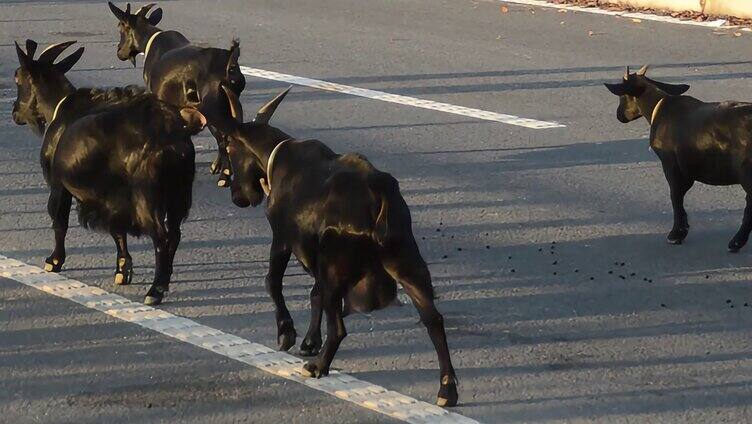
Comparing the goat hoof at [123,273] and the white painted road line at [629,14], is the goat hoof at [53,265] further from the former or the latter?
the white painted road line at [629,14]

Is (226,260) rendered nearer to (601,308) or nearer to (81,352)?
(81,352)

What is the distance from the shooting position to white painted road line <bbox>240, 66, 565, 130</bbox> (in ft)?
37.7

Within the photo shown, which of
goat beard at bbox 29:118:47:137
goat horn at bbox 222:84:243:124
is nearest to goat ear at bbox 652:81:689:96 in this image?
goat horn at bbox 222:84:243:124

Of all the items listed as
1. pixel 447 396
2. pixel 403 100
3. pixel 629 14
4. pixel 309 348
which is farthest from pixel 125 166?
pixel 629 14

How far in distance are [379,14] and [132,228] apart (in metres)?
10.3

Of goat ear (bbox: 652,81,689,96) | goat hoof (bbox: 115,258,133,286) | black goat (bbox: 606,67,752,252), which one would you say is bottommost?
goat hoof (bbox: 115,258,133,286)

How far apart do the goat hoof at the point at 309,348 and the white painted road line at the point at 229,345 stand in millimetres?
54

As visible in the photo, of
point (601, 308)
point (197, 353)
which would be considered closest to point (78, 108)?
point (197, 353)

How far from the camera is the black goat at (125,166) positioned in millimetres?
7176

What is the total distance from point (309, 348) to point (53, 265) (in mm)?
2033

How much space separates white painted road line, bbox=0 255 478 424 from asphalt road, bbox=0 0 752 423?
73mm

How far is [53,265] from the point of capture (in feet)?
25.9

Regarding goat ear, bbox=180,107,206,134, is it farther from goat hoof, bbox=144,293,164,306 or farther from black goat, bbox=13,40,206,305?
goat hoof, bbox=144,293,164,306

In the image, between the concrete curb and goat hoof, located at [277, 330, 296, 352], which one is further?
the concrete curb
